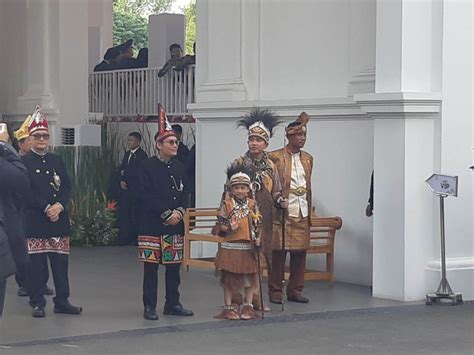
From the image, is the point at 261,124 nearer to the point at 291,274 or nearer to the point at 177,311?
the point at 291,274

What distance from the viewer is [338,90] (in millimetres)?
14789

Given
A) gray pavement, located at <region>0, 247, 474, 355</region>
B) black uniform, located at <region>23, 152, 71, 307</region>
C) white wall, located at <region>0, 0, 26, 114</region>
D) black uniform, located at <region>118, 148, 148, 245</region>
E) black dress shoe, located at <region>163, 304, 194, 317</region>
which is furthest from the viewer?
white wall, located at <region>0, 0, 26, 114</region>

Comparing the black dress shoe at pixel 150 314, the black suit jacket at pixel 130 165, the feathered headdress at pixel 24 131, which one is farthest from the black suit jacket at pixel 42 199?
the black suit jacket at pixel 130 165

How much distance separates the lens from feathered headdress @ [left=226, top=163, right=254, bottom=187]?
1139cm

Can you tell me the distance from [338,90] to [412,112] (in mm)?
2097

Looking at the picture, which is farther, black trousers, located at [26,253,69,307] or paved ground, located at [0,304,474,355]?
black trousers, located at [26,253,69,307]

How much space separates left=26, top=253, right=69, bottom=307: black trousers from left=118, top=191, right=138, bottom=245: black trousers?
733cm

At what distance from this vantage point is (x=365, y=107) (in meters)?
13.2

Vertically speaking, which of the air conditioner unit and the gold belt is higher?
the air conditioner unit

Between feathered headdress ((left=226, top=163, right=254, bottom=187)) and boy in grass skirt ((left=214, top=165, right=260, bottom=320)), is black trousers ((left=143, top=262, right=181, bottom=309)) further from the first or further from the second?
feathered headdress ((left=226, top=163, right=254, bottom=187))

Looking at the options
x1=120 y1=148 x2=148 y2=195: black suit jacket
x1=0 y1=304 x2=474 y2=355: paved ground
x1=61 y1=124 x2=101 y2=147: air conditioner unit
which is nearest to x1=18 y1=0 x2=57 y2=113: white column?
x1=61 y1=124 x2=101 y2=147: air conditioner unit

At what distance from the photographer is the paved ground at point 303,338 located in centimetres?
1018

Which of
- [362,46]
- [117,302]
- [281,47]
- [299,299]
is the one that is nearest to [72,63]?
[281,47]

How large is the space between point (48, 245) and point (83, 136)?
28.6ft
